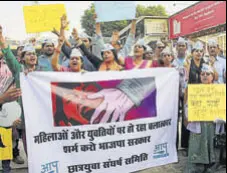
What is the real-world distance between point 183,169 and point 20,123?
2073 millimetres

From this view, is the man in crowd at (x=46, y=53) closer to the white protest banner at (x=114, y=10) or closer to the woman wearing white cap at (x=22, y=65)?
the woman wearing white cap at (x=22, y=65)

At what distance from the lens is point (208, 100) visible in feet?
11.4

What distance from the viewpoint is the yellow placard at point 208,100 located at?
137 inches

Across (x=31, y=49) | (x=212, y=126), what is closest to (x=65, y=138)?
(x=31, y=49)

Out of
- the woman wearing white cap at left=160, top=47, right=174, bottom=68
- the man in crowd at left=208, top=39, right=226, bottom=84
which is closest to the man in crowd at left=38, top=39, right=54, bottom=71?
the woman wearing white cap at left=160, top=47, right=174, bottom=68

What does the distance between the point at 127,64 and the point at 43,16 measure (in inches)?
40.1

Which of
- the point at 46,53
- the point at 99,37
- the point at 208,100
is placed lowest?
the point at 208,100

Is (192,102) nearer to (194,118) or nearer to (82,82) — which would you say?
(194,118)

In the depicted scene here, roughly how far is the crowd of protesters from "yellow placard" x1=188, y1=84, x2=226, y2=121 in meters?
0.12

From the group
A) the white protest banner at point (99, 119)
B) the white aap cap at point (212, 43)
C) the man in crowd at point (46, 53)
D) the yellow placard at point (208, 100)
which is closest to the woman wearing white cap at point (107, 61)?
the white protest banner at point (99, 119)

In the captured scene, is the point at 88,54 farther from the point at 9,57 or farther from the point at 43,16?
the point at 9,57

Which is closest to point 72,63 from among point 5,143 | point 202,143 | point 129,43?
point 129,43

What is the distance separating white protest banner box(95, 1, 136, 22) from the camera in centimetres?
333

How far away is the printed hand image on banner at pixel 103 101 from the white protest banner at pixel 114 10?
0.65 m
